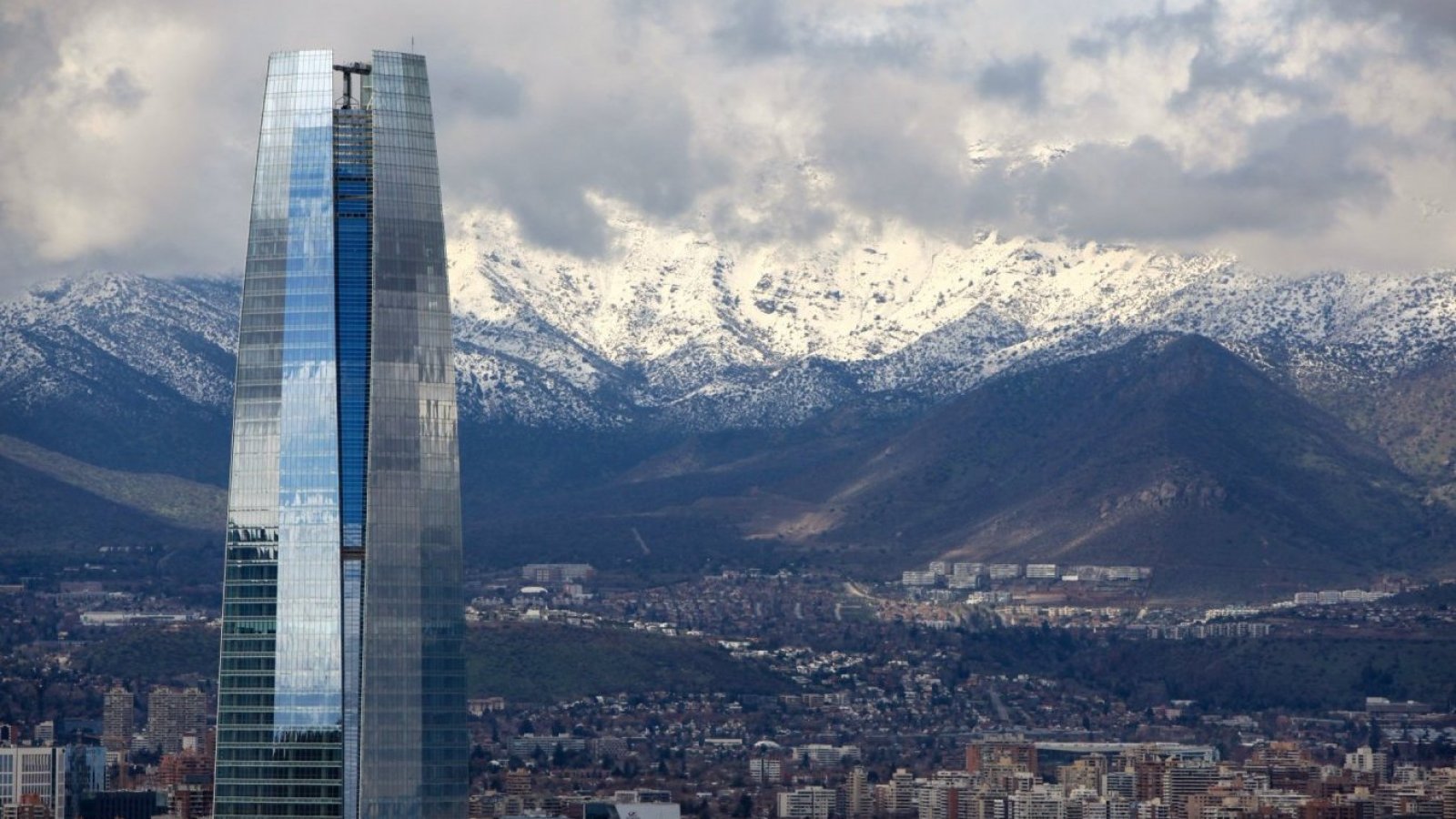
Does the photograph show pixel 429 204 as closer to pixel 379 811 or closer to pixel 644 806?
pixel 379 811

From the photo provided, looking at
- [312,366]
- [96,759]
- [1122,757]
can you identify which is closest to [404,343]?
[312,366]

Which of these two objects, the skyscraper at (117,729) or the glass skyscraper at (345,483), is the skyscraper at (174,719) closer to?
the skyscraper at (117,729)

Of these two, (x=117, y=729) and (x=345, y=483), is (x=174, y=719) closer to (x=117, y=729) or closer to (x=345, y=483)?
(x=117, y=729)

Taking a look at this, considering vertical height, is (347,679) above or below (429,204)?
below

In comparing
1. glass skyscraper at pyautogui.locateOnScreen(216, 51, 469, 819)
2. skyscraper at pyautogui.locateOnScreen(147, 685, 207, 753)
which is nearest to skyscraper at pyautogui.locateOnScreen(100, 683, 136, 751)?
skyscraper at pyautogui.locateOnScreen(147, 685, 207, 753)

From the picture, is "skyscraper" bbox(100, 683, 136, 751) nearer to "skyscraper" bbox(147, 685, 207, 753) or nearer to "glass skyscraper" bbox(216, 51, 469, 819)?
"skyscraper" bbox(147, 685, 207, 753)

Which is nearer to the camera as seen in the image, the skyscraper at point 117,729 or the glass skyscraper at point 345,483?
the glass skyscraper at point 345,483

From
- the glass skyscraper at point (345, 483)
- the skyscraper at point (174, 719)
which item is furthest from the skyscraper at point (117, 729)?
the glass skyscraper at point (345, 483)

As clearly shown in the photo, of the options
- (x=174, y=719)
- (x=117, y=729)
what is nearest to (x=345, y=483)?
(x=174, y=719)
